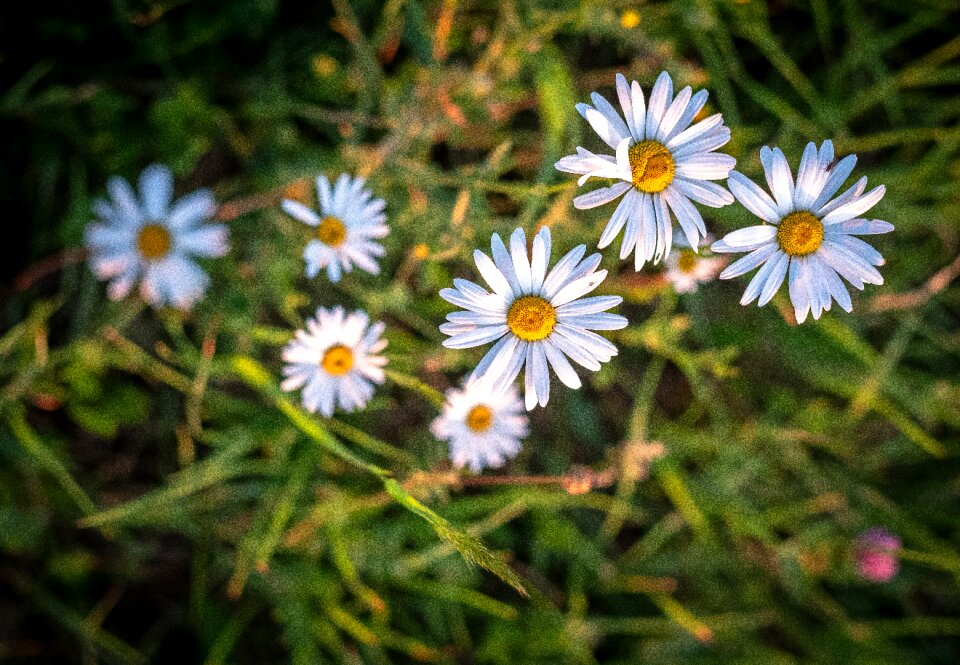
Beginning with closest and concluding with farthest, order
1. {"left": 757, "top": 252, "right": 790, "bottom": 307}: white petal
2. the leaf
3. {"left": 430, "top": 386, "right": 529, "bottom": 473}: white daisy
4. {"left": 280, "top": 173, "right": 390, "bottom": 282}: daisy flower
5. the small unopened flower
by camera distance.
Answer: the leaf
{"left": 757, "top": 252, "right": 790, "bottom": 307}: white petal
{"left": 280, "top": 173, "right": 390, "bottom": 282}: daisy flower
{"left": 430, "top": 386, "right": 529, "bottom": 473}: white daisy
the small unopened flower

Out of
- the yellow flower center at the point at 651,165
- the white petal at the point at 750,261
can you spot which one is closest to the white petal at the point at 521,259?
the yellow flower center at the point at 651,165

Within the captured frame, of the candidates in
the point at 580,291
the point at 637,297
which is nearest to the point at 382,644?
the point at 637,297

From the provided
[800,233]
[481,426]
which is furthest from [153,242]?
[800,233]

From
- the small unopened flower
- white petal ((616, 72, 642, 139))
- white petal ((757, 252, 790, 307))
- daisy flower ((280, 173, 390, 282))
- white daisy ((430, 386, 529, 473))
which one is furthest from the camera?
the small unopened flower

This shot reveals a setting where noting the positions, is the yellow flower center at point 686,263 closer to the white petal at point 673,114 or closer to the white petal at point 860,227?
the white petal at point 860,227

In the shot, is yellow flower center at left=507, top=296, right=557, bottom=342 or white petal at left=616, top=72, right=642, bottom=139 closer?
white petal at left=616, top=72, right=642, bottom=139

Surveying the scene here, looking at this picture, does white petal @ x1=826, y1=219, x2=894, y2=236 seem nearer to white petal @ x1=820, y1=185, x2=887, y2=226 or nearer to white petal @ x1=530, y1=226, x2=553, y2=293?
white petal @ x1=820, y1=185, x2=887, y2=226

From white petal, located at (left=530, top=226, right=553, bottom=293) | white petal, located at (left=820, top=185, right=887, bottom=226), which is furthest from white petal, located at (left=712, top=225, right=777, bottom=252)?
white petal, located at (left=530, top=226, right=553, bottom=293)
